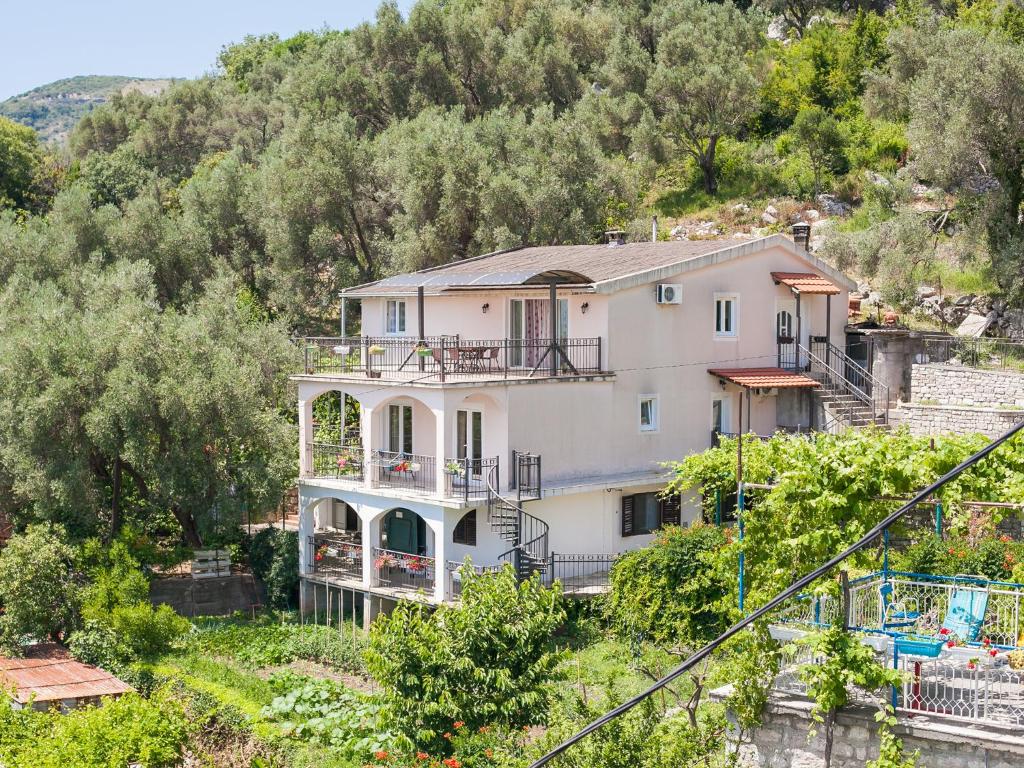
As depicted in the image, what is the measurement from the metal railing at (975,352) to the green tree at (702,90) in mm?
19268

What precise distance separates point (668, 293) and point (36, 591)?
16.2 metres

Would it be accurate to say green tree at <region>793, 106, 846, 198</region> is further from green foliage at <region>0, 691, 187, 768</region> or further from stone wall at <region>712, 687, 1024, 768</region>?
stone wall at <region>712, 687, 1024, 768</region>

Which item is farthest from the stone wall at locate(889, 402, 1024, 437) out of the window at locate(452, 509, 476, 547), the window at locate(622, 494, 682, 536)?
the window at locate(452, 509, 476, 547)

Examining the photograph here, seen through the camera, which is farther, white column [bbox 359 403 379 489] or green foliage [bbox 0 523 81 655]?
white column [bbox 359 403 379 489]

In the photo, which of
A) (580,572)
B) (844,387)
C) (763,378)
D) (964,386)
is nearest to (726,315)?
(763,378)

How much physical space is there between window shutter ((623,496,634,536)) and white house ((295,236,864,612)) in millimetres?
39

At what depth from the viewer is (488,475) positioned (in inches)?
1056

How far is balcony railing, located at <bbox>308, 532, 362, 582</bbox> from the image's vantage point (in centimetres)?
2880

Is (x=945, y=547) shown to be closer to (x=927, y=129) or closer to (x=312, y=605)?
(x=312, y=605)

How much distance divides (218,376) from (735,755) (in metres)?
19.2

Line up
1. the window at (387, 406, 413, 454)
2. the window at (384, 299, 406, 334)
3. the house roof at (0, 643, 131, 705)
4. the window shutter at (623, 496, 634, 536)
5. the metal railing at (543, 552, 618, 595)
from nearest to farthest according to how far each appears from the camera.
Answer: the house roof at (0, 643, 131, 705) < the metal railing at (543, 552, 618, 595) < the window shutter at (623, 496, 634, 536) < the window at (387, 406, 413, 454) < the window at (384, 299, 406, 334)

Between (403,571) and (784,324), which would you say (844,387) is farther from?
(403,571)

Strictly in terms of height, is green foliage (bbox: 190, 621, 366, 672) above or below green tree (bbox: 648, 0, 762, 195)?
below

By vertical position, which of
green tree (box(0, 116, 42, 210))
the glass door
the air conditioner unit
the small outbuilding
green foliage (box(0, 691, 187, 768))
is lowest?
the small outbuilding
